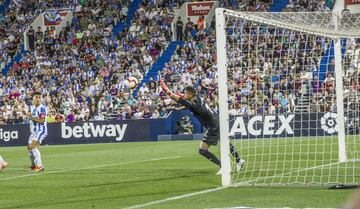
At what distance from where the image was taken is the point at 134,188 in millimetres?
14547

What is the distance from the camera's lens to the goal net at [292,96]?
14.9 m

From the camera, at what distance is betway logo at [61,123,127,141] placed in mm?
38781

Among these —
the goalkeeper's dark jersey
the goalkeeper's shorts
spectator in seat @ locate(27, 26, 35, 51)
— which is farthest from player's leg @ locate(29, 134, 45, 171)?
spectator in seat @ locate(27, 26, 35, 51)

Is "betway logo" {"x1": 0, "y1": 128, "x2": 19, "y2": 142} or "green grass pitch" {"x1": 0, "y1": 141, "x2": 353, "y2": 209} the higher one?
"green grass pitch" {"x1": 0, "y1": 141, "x2": 353, "y2": 209}

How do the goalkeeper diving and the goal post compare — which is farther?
the goalkeeper diving

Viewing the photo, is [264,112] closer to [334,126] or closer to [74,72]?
[334,126]

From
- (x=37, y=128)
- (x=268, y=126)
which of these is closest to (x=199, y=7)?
(x=268, y=126)

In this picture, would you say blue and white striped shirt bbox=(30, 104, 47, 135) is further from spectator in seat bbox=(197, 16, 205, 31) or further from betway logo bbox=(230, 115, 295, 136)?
spectator in seat bbox=(197, 16, 205, 31)

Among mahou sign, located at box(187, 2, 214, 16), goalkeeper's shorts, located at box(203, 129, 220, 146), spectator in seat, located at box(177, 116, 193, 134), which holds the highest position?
mahou sign, located at box(187, 2, 214, 16)

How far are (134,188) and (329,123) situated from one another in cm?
1735

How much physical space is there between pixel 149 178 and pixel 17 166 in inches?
284

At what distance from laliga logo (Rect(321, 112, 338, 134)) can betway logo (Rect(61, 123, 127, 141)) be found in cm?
1173

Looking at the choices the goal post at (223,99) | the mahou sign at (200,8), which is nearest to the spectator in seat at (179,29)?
the mahou sign at (200,8)

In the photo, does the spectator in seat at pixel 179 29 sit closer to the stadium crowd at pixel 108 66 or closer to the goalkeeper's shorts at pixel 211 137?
the stadium crowd at pixel 108 66
